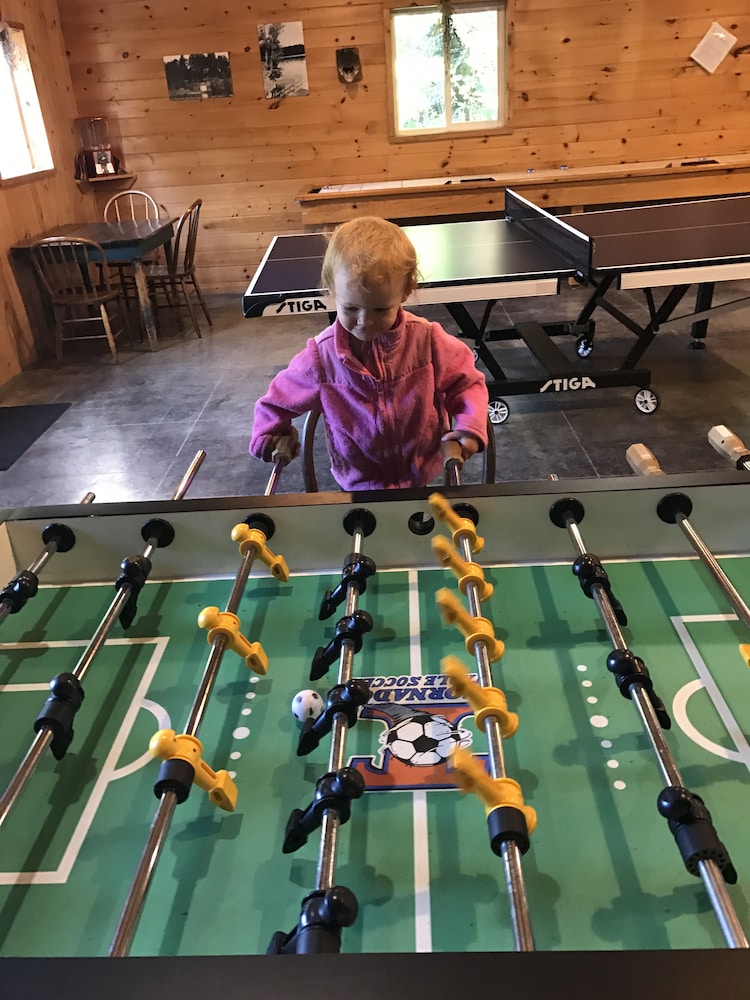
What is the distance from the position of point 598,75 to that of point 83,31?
156 inches

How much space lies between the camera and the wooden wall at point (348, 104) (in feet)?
19.3

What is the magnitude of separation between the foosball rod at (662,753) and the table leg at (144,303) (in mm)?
4496

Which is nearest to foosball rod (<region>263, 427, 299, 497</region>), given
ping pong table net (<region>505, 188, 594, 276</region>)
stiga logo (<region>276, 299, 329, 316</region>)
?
stiga logo (<region>276, 299, 329, 316</region>)

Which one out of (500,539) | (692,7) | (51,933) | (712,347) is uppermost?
(692,7)

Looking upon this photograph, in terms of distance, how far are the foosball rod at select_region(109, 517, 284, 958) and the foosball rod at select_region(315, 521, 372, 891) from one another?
0.17 m

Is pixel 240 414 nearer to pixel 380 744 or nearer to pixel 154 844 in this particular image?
pixel 380 744

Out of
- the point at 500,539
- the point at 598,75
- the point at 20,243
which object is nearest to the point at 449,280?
the point at 500,539

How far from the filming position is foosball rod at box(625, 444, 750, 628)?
3.63 ft

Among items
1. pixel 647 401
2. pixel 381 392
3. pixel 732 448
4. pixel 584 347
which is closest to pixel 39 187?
pixel 584 347

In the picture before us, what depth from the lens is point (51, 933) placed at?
83 centimetres

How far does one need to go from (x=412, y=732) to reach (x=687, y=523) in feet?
1.95

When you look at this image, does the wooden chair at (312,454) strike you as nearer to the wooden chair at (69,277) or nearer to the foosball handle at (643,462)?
the foosball handle at (643,462)

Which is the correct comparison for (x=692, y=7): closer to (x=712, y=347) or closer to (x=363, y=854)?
(x=712, y=347)

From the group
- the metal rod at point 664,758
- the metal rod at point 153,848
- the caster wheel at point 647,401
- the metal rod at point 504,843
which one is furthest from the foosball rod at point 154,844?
the caster wheel at point 647,401
